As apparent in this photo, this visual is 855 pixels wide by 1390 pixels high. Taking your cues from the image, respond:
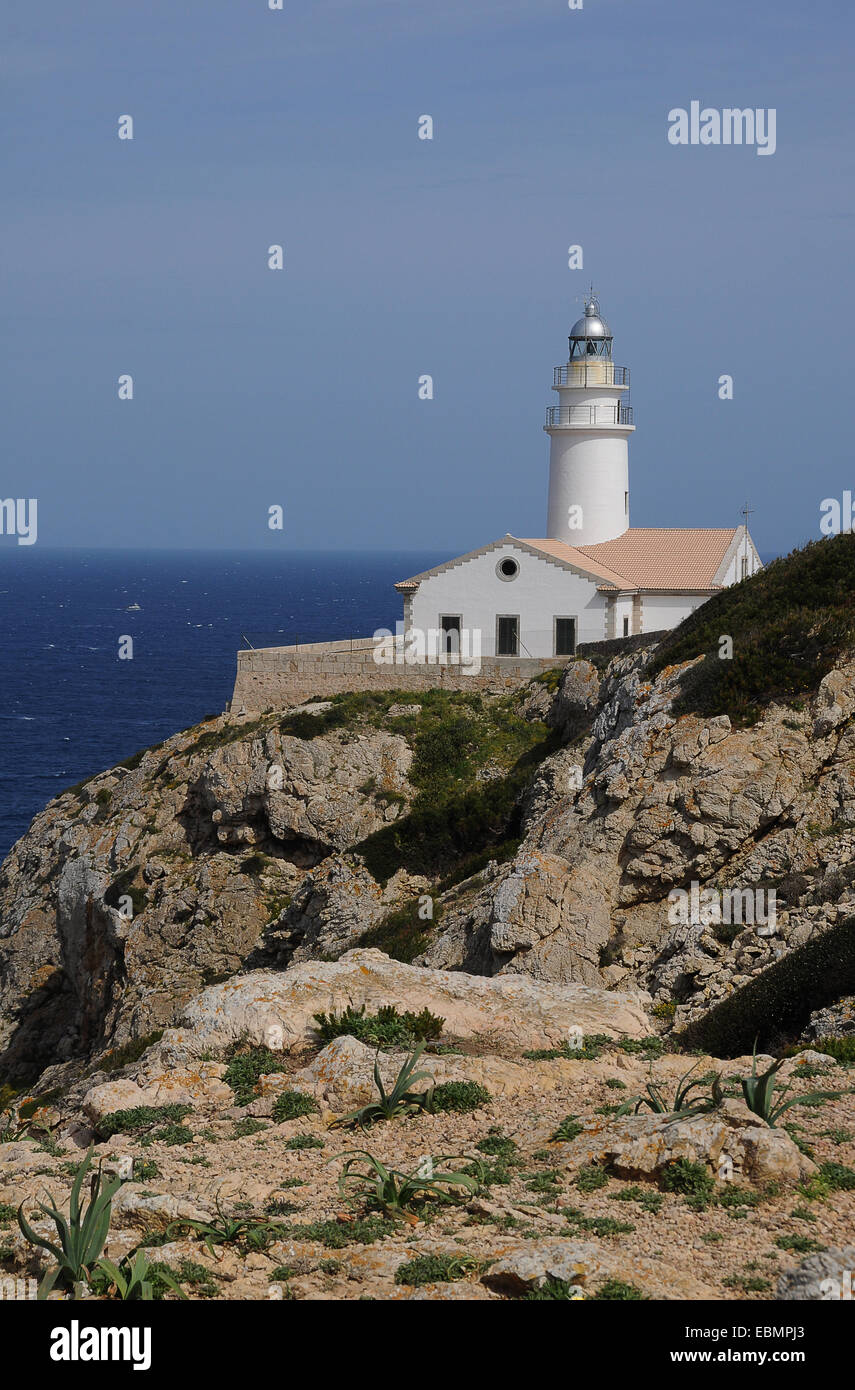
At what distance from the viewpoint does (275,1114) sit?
1162 cm

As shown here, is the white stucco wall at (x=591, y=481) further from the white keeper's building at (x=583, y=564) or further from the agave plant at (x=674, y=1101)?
the agave plant at (x=674, y=1101)

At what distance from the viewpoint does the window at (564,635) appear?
144ft

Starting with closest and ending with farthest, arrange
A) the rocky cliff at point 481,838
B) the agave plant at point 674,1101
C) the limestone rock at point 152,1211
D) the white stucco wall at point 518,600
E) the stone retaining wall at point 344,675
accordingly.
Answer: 1. the limestone rock at point 152,1211
2. the agave plant at point 674,1101
3. the rocky cliff at point 481,838
4. the stone retaining wall at point 344,675
5. the white stucco wall at point 518,600

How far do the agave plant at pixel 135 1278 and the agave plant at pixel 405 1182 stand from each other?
68.0 inches

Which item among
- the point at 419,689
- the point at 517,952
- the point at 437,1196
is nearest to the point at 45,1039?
the point at 419,689

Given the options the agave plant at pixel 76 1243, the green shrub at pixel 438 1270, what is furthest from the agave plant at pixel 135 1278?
the green shrub at pixel 438 1270

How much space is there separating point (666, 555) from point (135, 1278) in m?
41.5

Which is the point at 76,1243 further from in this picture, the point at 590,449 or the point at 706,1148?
the point at 590,449

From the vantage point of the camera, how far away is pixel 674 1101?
11.1m

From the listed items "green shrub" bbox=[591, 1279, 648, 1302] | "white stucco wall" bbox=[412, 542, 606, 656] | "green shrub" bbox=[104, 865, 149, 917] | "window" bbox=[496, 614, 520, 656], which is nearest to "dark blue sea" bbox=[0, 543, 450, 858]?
"green shrub" bbox=[104, 865, 149, 917]

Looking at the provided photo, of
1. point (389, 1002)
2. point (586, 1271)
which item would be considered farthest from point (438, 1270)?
point (389, 1002)

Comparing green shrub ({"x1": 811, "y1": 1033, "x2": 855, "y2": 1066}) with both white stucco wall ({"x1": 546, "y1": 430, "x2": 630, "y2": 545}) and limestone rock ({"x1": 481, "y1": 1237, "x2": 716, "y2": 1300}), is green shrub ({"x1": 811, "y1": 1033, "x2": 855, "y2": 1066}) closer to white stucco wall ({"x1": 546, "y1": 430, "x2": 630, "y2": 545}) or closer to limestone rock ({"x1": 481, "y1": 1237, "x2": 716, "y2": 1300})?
limestone rock ({"x1": 481, "y1": 1237, "x2": 716, "y2": 1300})
